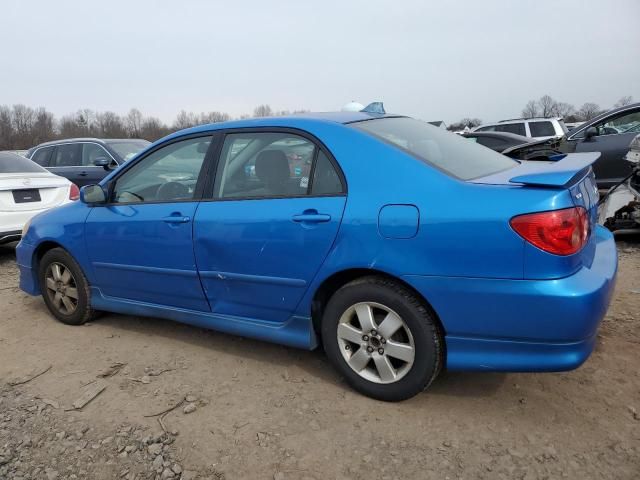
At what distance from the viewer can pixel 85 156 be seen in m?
9.52

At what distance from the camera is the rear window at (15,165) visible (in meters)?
6.66

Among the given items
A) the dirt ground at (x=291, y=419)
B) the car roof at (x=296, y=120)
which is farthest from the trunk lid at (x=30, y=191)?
the car roof at (x=296, y=120)

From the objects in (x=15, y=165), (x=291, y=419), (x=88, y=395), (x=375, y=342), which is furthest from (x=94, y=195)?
(x=15, y=165)

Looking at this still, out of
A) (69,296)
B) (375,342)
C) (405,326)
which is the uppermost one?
(405,326)

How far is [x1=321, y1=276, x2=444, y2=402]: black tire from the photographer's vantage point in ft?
8.14

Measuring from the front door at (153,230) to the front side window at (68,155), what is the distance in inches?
263

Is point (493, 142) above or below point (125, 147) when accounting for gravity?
below

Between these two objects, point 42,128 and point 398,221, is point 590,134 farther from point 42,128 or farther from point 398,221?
point 42,128

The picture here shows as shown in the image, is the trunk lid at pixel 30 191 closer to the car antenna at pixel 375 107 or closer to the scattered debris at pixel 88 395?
the scattered debris at pixel 88 395

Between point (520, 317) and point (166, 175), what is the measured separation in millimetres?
2495

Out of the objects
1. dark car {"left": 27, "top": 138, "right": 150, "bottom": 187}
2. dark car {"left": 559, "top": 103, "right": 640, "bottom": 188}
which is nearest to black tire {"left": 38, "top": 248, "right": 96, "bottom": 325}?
dark car {"left": 27, "top": 138, "right": 150, "bottom": 187}

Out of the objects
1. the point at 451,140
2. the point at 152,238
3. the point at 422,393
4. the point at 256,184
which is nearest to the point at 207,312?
the point at 152,238

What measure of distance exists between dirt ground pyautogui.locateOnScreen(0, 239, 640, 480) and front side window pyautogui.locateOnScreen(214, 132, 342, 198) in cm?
113

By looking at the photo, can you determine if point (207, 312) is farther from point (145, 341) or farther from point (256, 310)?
point (145, 341)
